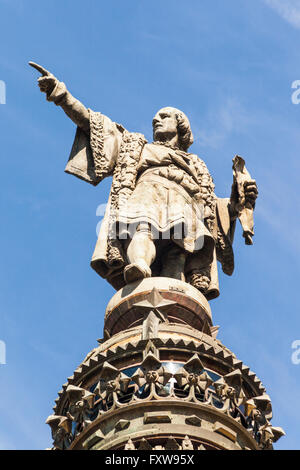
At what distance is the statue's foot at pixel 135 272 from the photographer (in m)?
20.8

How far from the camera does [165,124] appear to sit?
2520 cm

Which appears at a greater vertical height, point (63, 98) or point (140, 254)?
point (63, 98)

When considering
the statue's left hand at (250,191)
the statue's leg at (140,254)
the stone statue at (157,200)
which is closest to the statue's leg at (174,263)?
the stone statue at (157,200)

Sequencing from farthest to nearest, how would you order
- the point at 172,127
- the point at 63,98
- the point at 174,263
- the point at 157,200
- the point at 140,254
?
1. the point at 172,127
2. the point at 63,98
3. the point at 157,200
4. the point at 174,263
5. the point at 140,254

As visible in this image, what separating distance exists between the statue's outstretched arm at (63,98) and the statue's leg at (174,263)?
11.7ft

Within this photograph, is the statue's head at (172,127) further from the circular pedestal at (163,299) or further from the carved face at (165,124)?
the circular pedestal at (163,299)

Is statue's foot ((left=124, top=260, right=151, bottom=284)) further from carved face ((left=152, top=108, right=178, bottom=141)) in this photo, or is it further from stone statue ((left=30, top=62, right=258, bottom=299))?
carved face ((left=152, top=108, right=178, bottom=141))

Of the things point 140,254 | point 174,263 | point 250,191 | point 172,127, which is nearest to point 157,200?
point 174,263

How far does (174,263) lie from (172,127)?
3832 millimetres

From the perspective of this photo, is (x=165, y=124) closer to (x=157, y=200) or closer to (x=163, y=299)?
(x=157, y=200)

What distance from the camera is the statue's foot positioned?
2081cm

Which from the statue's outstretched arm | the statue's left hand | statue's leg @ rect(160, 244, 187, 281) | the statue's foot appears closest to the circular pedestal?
the statue's foot

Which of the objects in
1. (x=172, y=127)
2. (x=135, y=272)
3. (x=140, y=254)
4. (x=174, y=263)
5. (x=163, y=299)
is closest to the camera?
(x=163, y=299)
